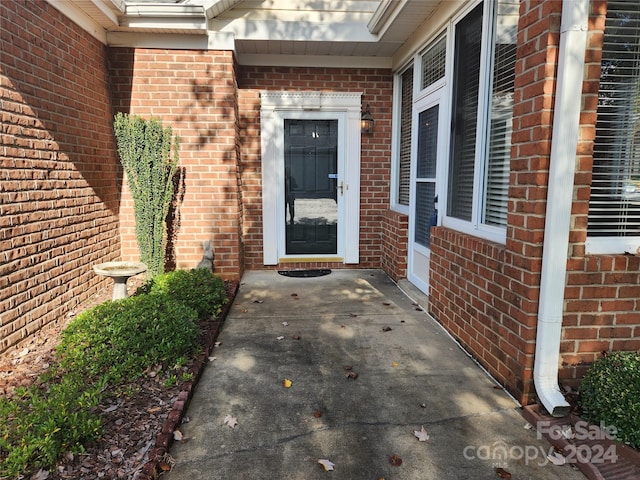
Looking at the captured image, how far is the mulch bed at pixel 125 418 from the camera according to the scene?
194 centimetres

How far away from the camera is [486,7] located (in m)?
3.15

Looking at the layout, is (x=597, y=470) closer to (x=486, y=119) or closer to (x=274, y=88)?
(x=486, y=119)

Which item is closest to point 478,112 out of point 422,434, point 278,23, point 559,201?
point 559,201

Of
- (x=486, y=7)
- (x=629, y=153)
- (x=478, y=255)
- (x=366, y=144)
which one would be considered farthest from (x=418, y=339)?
(x=366, y=144)

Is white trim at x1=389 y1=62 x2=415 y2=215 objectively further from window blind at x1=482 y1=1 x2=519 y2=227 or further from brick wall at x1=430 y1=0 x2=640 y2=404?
brick wall at x1=430 y1=0 x2=640 y2=404

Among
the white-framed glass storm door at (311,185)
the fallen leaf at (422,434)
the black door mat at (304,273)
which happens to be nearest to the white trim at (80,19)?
the white-framed glass storm door at (311,185)

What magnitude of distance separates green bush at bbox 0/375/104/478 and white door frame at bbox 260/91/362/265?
3.80 m

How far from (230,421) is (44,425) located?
93 centimetres

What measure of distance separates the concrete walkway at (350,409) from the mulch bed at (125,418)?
0.10 m

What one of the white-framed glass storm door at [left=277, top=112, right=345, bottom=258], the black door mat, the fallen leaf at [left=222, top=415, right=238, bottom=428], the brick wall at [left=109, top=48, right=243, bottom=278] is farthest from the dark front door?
the fallen leaf at [left=222, top=415, right=238, bottom=428]

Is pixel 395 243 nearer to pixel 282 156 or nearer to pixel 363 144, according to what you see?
pixel 363 144

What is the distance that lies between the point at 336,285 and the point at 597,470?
11.9ft

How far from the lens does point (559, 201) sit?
2281 mm

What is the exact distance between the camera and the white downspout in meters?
2.19
